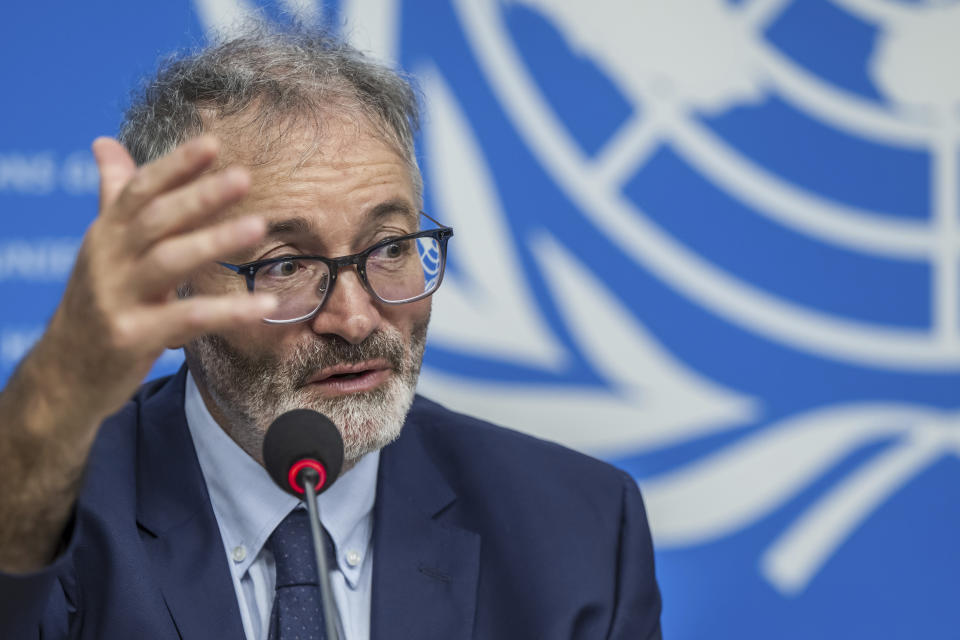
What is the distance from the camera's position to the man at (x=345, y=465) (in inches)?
59.7

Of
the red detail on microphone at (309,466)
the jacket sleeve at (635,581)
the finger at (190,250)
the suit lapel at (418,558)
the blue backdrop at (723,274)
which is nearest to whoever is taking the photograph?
the finger at (190,250)

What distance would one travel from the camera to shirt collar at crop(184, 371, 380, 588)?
1585mm

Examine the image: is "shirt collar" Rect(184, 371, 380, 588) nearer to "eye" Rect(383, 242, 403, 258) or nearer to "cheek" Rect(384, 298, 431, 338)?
"cheek" Rect(384, 298, 431, 338)

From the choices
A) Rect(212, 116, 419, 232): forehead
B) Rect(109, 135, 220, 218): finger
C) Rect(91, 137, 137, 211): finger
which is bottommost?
Rect(109, 135, 220, 218): finger

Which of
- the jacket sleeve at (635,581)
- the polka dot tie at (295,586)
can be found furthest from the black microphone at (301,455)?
the jacket sleeve at (635,581)

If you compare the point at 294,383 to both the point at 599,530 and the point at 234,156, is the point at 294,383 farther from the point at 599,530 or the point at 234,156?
the point at 599,530

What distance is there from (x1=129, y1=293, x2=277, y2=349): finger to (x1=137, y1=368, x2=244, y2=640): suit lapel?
0.68m

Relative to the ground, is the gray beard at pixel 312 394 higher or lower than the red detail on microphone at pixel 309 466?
higher

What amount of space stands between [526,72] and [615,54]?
220mm

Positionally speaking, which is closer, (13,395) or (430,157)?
(13,395)

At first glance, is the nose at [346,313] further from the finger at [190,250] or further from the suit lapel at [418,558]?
the finger at [190,250]

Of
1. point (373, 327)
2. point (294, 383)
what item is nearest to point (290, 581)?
point (294, 383)

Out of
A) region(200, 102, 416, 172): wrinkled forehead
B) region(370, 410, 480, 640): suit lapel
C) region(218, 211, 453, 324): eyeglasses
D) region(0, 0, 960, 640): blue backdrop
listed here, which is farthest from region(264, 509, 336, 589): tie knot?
region(0, 0, 960, 640): blue backdrop

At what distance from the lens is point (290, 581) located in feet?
4.97
